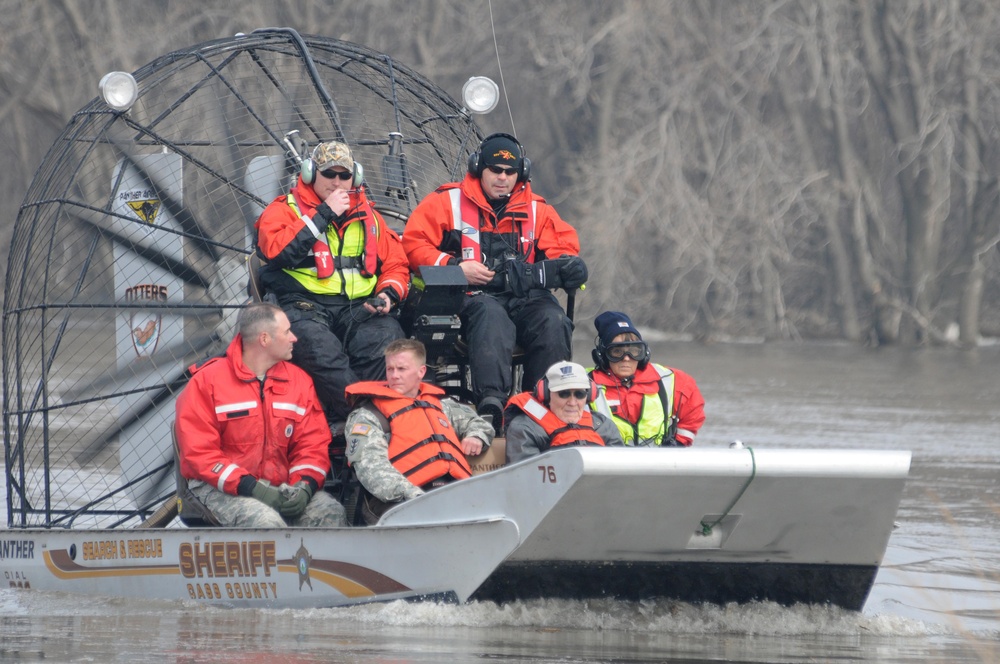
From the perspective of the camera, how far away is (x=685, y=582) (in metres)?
6.89

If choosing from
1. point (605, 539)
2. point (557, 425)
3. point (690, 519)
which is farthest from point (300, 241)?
point (690, 519)

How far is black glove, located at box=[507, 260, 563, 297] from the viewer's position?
800 cm

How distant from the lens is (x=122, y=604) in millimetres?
7641

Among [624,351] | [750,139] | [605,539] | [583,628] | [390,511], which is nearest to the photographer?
[605,539]

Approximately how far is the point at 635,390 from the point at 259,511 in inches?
73.4

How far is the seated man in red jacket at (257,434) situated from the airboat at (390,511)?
22 cm

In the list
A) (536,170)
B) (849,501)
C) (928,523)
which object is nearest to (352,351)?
(849,501)

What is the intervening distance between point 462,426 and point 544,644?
1.37 metres

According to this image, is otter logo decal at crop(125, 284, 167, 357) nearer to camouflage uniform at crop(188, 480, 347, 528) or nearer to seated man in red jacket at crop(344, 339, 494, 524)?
camouflage uniform at crop(188, 480, 347, 528)

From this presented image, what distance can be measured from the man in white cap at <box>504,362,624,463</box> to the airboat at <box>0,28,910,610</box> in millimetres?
324

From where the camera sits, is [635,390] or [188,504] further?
[635,390]

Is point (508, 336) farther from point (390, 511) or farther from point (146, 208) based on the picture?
point (146, 208)

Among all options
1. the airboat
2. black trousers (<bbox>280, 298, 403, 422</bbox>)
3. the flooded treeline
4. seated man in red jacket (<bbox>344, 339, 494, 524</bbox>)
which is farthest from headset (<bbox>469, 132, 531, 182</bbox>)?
the flooded treeline

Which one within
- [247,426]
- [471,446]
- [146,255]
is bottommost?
[471,446]
